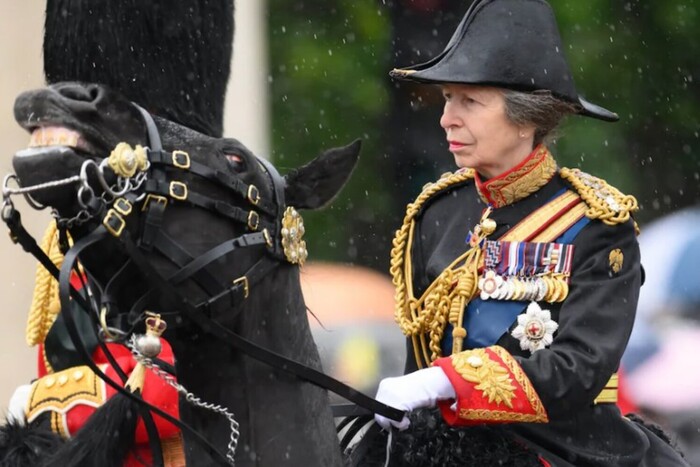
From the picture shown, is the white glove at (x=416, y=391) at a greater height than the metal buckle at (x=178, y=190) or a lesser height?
lesser

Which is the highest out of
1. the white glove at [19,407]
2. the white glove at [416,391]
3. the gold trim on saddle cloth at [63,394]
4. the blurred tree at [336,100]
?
the white glove at [416,391]

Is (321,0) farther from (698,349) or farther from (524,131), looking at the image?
(524,131)

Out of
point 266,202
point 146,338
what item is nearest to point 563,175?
point 266,202

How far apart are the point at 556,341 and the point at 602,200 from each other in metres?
0.42

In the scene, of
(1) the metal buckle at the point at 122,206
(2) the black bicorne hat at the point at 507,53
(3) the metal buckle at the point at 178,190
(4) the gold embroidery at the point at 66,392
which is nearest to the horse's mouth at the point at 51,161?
(1) the metal buckle at the point at 122,206

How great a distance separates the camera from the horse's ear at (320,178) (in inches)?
171

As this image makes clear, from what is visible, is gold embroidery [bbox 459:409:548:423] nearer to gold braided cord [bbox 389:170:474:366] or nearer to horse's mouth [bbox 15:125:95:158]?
gold braided cord [bbox 389:170:474:366]

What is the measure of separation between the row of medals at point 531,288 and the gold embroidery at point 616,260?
0.13 meters

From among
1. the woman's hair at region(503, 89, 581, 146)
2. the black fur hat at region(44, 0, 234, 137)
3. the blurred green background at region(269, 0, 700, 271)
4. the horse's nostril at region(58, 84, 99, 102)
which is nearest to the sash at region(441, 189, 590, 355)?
the woman's hair at region(503, 89, 581, 146)

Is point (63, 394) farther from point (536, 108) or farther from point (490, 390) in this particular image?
point (536, 108)

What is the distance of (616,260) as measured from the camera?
4551 millimetres

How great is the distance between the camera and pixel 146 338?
4031 mm

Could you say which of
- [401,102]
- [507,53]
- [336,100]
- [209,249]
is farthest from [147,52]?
[336,100]

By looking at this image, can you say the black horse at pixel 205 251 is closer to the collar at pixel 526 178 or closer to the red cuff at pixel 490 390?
the red cuff at pixel 490 390
